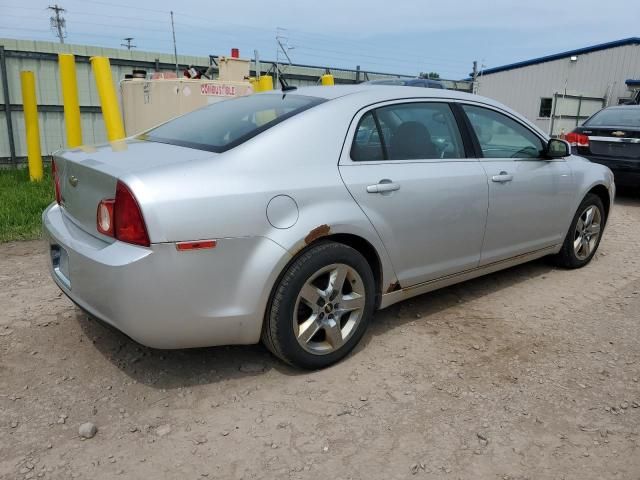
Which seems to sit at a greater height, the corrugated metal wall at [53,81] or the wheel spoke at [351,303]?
the corrugated metal wall at [53,81]

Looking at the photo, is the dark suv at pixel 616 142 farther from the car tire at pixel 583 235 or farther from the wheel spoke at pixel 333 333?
the wheel spoke at pixel 333 333

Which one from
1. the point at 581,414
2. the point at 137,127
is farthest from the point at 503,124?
the point at 137,127

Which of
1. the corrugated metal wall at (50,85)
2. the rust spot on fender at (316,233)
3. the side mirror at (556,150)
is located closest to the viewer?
the rust spot on fender at (316,233)

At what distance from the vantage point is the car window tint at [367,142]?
3.14 m

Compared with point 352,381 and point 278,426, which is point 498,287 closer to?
point 352,381

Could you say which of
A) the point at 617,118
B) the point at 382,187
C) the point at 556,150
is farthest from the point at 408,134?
the point at 617,118

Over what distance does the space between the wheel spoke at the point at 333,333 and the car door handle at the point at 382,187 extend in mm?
761

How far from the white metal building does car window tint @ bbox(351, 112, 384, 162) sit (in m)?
19.2

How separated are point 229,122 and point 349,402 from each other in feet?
5.68

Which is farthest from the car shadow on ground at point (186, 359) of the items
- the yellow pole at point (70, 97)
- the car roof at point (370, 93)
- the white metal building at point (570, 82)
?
the white metal building at point (570, 82)

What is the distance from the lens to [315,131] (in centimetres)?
300

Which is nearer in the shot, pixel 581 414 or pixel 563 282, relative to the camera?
pixel 581 414

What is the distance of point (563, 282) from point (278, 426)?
3124 mm

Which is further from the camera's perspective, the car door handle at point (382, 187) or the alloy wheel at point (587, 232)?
the alloy wheel at point (587, 232)
